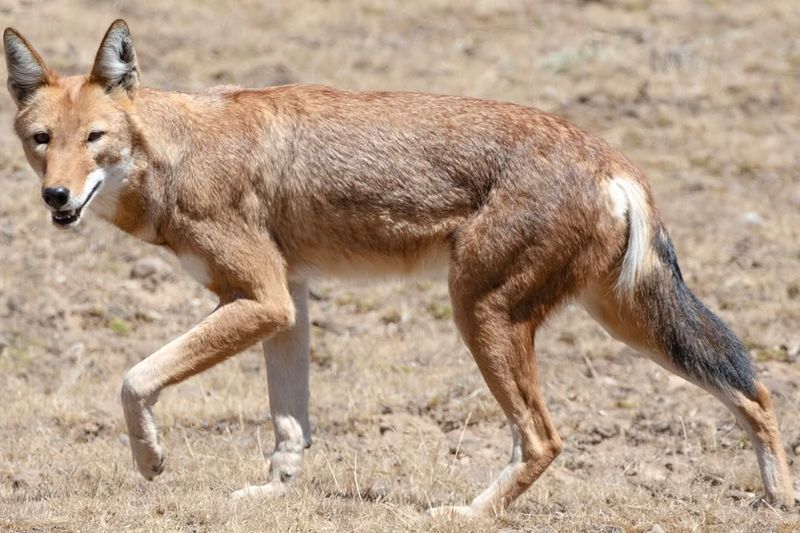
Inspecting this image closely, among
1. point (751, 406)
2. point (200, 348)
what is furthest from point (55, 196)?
point (751, 406)

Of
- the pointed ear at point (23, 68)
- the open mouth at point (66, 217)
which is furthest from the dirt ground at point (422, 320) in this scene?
the pointed ear at point (23, 68)

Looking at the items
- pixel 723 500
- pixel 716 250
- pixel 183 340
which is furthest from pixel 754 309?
pixel 183 340

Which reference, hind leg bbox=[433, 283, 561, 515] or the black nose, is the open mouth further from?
hind leg bbox=[433, 283, 561, 515]

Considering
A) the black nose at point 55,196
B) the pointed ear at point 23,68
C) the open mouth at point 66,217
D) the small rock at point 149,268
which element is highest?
the pointed ear at point 23,68

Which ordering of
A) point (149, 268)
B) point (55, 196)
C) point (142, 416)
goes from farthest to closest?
point (149, 268), point (142, 416), point (55, 196)

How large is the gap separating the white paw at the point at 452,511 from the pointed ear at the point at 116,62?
2704 mm

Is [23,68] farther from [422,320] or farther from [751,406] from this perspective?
[422,320]

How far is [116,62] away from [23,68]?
1.60 ft

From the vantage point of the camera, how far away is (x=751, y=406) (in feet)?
21.3

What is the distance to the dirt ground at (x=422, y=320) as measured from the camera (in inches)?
259

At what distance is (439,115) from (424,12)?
11398mm

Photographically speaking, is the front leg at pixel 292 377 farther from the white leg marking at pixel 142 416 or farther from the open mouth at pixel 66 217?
the open mouth at pixel 66 217

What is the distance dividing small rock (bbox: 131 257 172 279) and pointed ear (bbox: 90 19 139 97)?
14.2 ft

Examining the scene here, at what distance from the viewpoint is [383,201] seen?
21.7ft
